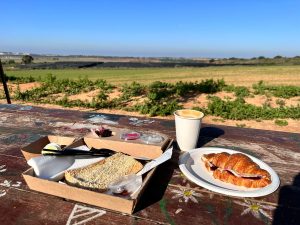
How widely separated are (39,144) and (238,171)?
0.99 meters

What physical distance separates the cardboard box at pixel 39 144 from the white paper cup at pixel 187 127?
0.58m

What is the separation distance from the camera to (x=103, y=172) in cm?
112

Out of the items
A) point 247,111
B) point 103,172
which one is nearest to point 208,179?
point 103,172

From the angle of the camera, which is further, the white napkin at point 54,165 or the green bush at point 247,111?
the green bush at point 247,111

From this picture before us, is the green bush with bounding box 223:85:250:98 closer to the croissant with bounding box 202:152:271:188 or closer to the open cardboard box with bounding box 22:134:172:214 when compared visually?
the croissant with bounding box 202:152:271:188

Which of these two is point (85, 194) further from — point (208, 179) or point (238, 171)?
point (238, 171)

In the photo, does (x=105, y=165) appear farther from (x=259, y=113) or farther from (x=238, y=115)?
(x=259, y=113)

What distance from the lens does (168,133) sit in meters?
1.88

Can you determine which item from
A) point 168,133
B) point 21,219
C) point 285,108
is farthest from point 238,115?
point 21,219

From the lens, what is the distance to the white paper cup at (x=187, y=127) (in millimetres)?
1406

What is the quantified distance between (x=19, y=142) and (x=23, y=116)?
0.71 meters

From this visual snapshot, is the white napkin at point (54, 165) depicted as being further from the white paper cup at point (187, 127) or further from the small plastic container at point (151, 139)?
the white paper cup at point (187, 127)

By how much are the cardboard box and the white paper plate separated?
621 mm

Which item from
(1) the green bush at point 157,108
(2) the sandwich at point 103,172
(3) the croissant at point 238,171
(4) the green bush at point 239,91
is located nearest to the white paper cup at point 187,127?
(3) the croissant at point 238,171
